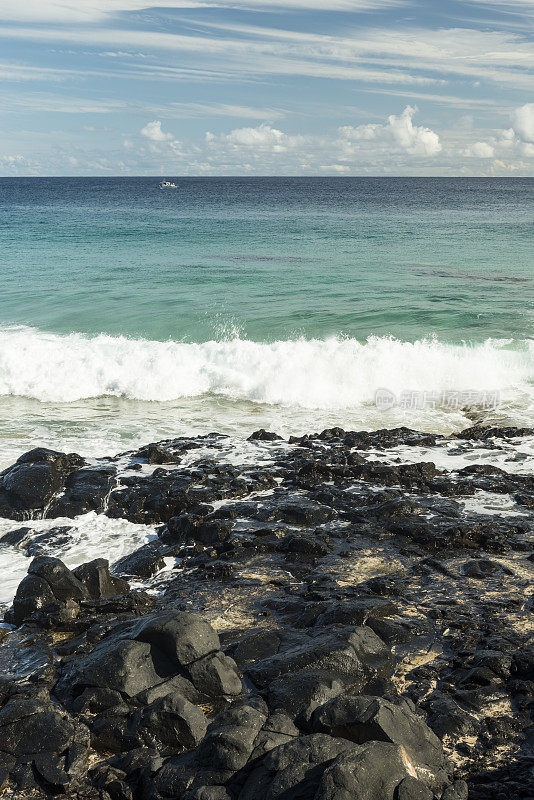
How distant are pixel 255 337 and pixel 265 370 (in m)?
4.14

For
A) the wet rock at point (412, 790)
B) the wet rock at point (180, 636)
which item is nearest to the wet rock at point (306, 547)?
the wet rock at point (180, 636)

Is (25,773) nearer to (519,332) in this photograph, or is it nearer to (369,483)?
(369,483)

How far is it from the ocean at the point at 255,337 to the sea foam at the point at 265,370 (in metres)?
0.05

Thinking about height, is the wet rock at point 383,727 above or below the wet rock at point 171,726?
above

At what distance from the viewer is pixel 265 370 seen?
18781 mm

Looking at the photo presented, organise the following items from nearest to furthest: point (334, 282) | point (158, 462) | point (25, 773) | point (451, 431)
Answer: point (25, 773), point (158, 462), point (451, 431), point (334, 282)

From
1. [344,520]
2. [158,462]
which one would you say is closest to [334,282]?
[158,462]

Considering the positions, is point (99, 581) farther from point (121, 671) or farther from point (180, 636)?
point (180, 636)

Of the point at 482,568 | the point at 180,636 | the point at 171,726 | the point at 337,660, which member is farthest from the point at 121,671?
the point at 482,568

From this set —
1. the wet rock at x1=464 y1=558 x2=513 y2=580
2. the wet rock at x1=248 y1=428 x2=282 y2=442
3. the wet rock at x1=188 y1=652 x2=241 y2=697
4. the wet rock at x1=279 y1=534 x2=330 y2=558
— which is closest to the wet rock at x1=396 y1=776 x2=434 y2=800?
the wet rock at x1=188 y1=652 x2=241 y2=697

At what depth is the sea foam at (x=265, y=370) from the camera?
715 inches

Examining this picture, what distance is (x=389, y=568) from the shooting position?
8.90 metres

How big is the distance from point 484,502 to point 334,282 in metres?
20.4

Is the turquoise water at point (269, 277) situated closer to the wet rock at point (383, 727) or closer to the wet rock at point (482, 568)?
the wet rock at point (482, 568)
